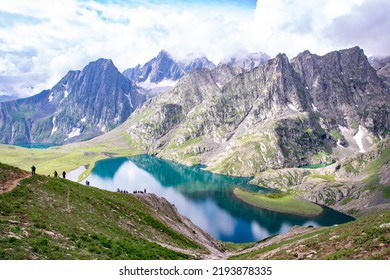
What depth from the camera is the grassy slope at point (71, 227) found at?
29.2 meters

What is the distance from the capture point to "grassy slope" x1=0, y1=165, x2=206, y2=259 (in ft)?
95.8

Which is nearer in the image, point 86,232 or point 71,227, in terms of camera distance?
point 86,232

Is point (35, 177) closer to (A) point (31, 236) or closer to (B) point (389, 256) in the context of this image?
(A) point (31, 236)

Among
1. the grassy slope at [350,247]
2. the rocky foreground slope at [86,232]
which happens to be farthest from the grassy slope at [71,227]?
the grassy slope at [350,247]

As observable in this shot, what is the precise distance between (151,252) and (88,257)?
35.9 ft

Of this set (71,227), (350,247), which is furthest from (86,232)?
(350,247)

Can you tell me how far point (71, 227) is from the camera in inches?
1508

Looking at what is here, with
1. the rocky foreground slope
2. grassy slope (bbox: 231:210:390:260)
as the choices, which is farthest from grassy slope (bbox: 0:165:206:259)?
grassy slope (bbox: 231:210:390:260)

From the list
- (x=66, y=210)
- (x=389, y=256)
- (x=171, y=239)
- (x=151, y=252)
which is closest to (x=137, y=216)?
(x=171, y=239)

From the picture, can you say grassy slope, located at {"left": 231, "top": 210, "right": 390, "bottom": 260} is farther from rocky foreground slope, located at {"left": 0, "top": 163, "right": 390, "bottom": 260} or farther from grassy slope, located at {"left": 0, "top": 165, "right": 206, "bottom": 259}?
grassy slope, located at {"left": 0, "top": 165, "right": 206, "bottom": 259}

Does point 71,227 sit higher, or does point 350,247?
point 350,247

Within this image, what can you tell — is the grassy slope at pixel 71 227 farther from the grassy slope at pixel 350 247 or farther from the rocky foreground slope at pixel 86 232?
the grassy slope at pixel 350 247

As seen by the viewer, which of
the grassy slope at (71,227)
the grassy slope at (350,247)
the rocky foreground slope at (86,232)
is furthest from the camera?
the grassy slope at (71,227)

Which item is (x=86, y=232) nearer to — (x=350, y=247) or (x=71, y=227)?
(x=71, y=227)
